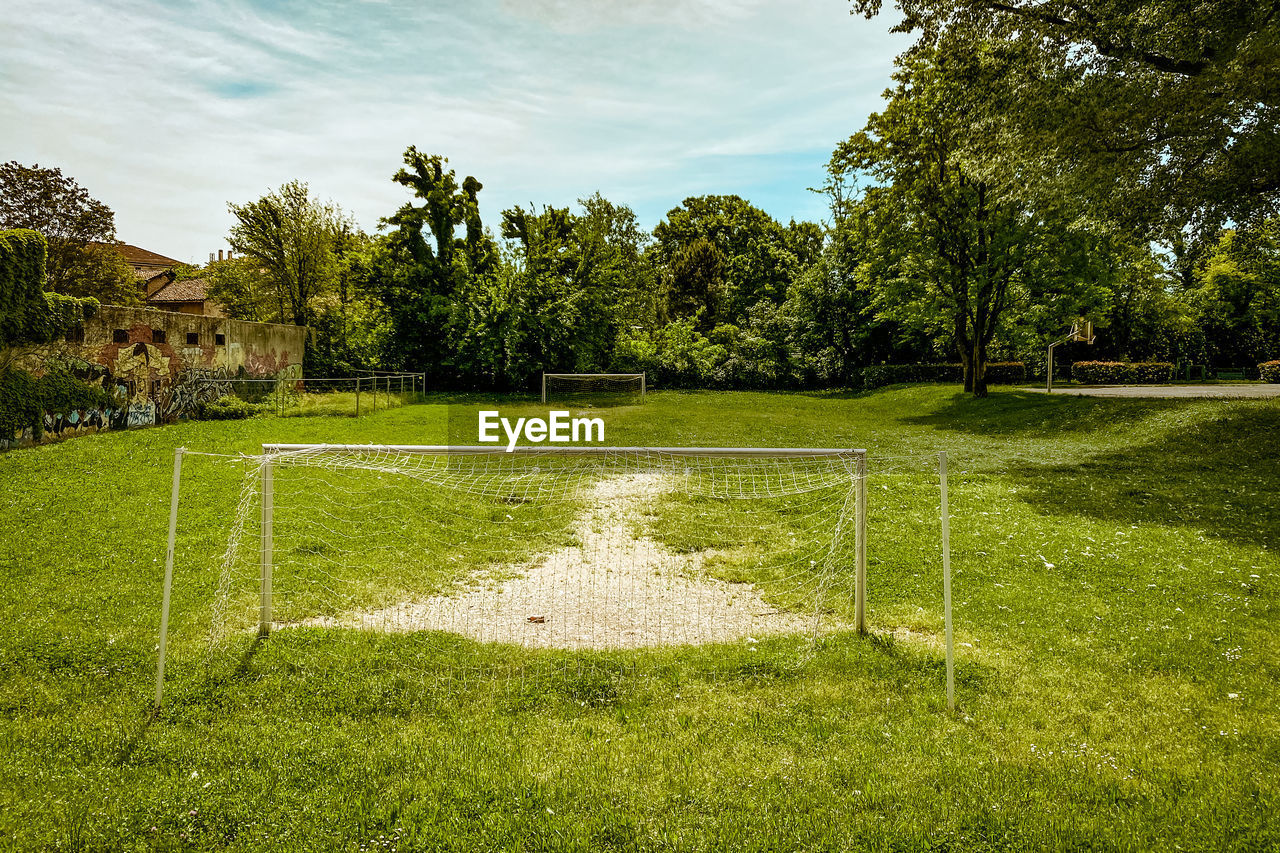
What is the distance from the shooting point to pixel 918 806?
3805 mm

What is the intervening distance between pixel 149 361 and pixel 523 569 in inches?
583

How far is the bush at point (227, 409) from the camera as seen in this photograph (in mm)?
19562

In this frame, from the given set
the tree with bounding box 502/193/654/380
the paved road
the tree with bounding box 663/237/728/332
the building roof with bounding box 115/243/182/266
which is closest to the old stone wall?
the tree with bounding box 502/193/654/380

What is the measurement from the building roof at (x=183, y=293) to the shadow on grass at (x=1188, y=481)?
57.6 meters

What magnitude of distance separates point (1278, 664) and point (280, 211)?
39.3 metres

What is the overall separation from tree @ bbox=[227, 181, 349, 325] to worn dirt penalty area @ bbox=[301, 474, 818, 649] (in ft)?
108

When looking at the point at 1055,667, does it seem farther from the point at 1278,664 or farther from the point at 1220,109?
the point at 1220,109

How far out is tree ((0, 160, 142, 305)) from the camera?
31.5m

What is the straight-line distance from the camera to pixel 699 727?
4660 mm

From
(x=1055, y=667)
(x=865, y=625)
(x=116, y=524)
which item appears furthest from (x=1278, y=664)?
(x=116, y=524)

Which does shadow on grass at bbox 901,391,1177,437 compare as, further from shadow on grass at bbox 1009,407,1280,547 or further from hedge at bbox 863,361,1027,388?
hedge at bbox 863,361,1027,388

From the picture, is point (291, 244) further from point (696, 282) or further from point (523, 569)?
point (523, 569)

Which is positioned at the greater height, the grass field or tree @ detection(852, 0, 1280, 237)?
tree @ detection(852, 0, 1280, 237)

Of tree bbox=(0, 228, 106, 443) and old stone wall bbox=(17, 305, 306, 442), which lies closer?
tree bbox=(0, 228, 106, 443)
